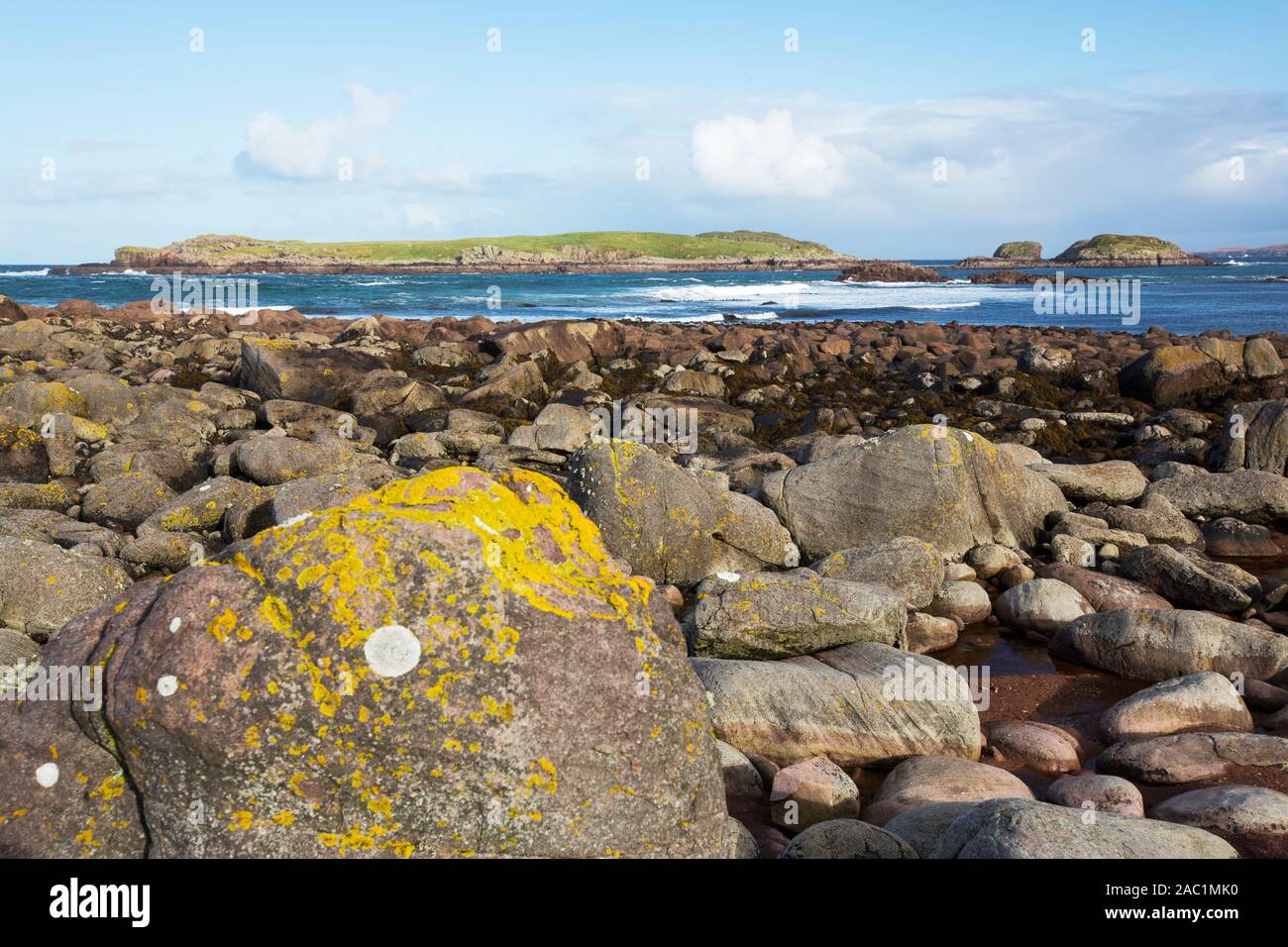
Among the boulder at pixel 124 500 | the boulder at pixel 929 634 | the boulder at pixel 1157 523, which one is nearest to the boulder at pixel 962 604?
the boulder at pixel 929 634

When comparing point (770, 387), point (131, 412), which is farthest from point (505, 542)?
point (770, 387)

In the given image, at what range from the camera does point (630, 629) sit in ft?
13.8

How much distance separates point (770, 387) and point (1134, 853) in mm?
19996

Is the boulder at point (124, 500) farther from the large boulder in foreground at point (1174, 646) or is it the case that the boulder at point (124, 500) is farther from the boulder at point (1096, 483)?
the boulder at point (1096, 483)

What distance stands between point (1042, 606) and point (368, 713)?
8399 millimetres

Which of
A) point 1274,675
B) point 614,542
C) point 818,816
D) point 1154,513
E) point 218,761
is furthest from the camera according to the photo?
point 1154,513

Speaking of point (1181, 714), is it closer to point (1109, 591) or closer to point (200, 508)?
point (1109, 591)

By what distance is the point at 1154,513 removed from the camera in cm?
1302

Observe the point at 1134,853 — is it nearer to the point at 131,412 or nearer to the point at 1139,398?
the point at 131,412

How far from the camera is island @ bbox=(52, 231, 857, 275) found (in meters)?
126

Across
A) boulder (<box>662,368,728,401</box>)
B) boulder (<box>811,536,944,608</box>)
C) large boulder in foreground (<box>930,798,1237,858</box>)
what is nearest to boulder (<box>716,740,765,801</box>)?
large boulder in foreground (<box>930,798,1237,858</box>)

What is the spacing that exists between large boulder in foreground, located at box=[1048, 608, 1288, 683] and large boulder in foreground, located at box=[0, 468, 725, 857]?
650 cm

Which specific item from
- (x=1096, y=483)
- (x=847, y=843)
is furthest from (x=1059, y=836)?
(x=1096, y=483)

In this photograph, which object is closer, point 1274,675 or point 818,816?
point 818,816
